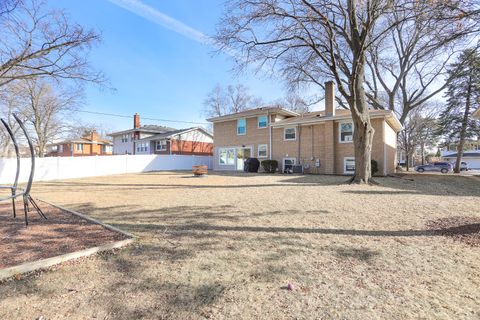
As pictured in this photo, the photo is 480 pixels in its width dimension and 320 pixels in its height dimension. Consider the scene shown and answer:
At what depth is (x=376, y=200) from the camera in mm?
8070

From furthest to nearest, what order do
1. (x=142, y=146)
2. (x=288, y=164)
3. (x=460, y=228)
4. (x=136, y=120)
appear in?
(x=136, y=120), (x=142, y=146), (x=288, y=164), (x=460, y=228)

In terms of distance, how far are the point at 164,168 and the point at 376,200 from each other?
22.6 metres

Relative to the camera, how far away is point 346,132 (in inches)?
733

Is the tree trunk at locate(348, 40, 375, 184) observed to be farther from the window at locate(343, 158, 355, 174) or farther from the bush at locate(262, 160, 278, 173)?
the bush at locate(262, 160, 278, 173)

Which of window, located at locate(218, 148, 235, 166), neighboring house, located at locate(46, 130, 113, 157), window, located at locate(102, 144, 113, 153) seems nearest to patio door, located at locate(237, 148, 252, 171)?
window, located at locate(218, 148, 235, 166)

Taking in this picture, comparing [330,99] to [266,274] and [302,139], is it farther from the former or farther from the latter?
[266,274]

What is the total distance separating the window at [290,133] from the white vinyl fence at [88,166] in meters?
11.9

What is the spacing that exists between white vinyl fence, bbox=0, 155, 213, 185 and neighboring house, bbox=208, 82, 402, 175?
508 cm

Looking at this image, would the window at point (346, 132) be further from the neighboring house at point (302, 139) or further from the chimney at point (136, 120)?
the chimney at point (136, 120)

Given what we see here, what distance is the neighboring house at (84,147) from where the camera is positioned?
145 ft

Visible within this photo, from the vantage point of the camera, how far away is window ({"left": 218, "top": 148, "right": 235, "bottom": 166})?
25.5m

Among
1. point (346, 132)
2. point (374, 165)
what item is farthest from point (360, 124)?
point (346, 132)

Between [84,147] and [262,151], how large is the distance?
36.5 m

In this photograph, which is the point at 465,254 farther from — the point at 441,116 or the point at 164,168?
the point at 441,116
